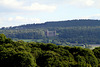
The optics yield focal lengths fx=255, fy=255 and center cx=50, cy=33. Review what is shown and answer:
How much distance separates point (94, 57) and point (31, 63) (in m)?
12.9

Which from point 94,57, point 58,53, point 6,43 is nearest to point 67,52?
point 58,53

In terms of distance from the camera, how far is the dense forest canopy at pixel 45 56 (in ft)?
141

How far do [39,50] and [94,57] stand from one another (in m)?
10.8

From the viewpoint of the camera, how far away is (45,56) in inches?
1799

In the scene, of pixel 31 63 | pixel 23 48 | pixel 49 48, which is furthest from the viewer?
pixel 49 48

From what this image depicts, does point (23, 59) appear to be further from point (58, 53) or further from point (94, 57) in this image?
point (94, 57)

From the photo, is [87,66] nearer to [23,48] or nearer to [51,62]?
[51,62]

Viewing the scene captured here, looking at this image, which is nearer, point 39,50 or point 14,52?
point 14,52

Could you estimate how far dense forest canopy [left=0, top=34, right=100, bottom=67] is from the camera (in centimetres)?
4301

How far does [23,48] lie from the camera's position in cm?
4784

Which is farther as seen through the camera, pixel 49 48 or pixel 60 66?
pixel 49 48

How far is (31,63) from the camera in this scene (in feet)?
139

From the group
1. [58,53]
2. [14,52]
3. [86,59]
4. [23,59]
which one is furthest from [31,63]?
[86,59]

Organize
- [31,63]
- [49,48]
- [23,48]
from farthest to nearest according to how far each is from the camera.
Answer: [49,48] → [23,48] → [31,63]
